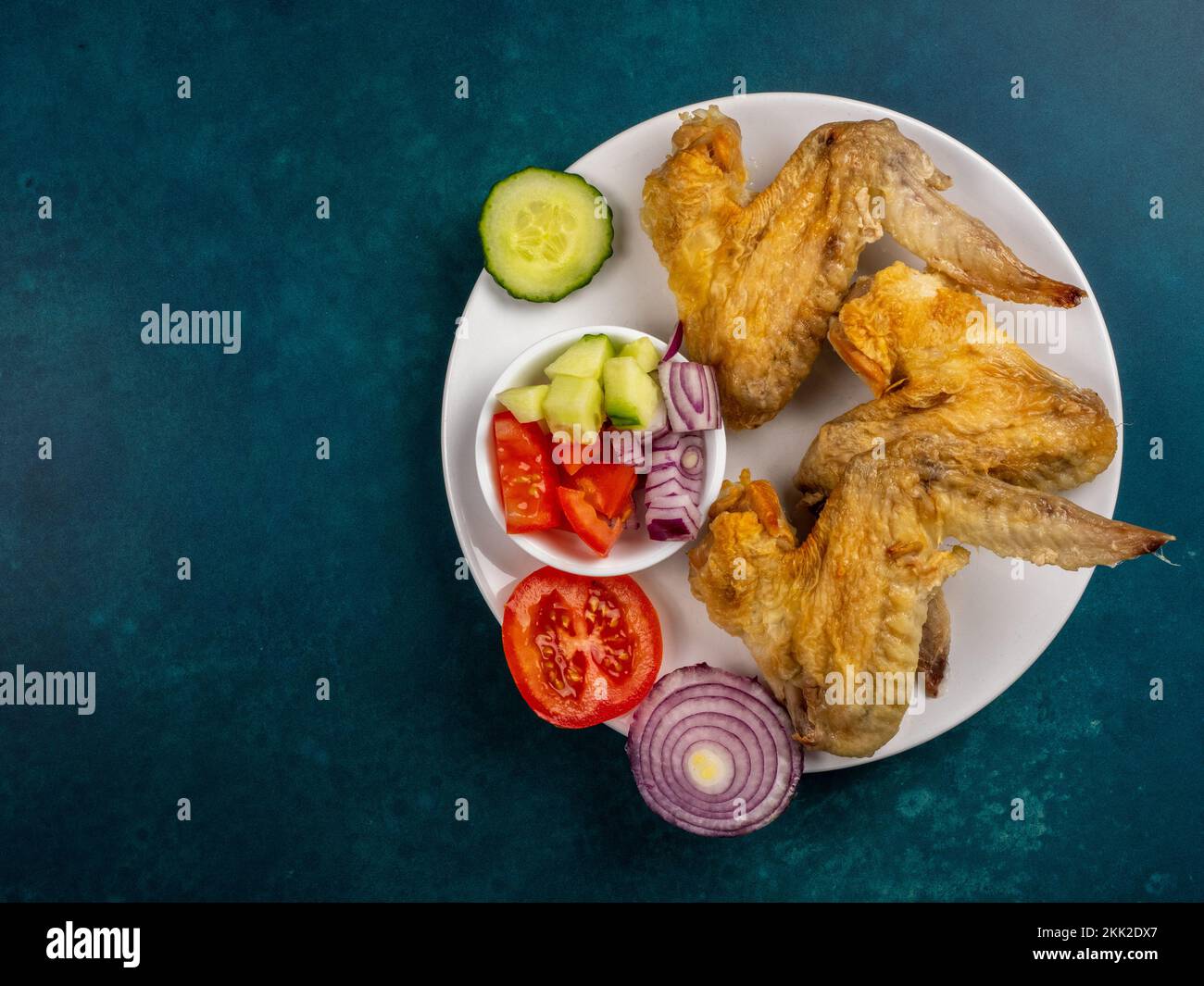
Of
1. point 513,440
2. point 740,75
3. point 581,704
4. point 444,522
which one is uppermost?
point 740,75

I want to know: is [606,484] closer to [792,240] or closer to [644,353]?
[644,353]

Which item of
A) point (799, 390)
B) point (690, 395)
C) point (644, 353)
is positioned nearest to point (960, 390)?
point (799, 390)

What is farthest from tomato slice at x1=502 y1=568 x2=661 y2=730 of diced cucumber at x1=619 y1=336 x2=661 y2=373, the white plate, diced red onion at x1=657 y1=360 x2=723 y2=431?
diced cucumber at x1=619 y1=336 x2=661 y2=373

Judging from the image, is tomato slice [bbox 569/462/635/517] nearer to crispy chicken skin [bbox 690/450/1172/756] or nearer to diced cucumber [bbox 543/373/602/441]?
diced cucumber [bbox 543/373/602/441]
